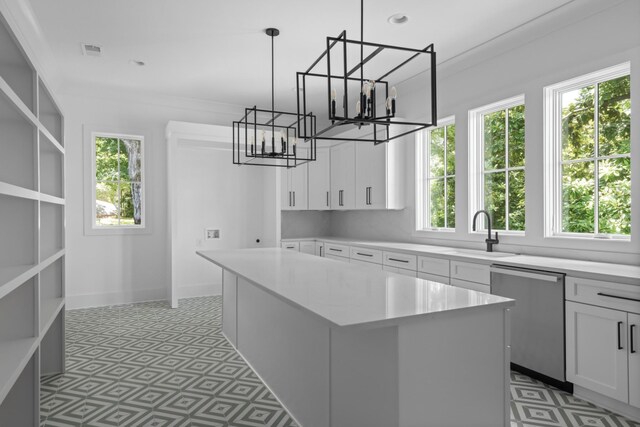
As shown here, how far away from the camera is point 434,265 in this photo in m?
3.97

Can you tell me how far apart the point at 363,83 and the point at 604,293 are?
1.95 m

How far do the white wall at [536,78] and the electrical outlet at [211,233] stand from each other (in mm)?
2845

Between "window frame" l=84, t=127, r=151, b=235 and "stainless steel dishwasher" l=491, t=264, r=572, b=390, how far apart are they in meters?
4.53

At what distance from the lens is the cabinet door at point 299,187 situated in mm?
6293

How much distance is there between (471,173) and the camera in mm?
4371

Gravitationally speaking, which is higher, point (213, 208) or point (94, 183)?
point (94, 183)

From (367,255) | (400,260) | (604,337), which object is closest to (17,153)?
(400,260)

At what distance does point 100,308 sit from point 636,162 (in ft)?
18.8

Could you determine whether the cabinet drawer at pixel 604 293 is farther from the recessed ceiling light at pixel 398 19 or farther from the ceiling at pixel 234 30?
the recessed ceiling light at pixel 398 19

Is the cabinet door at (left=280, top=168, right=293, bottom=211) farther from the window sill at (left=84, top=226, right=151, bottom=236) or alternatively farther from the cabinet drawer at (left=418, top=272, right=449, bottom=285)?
the cabinet drawer at (left=418, top=272, right=449, bottom=285)

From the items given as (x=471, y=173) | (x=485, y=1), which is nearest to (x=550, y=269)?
(x=471, y=173)

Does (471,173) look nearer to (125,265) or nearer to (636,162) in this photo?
(636,162)

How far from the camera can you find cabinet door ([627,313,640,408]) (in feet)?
8.00

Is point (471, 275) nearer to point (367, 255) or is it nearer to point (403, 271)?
point (403, 271)
